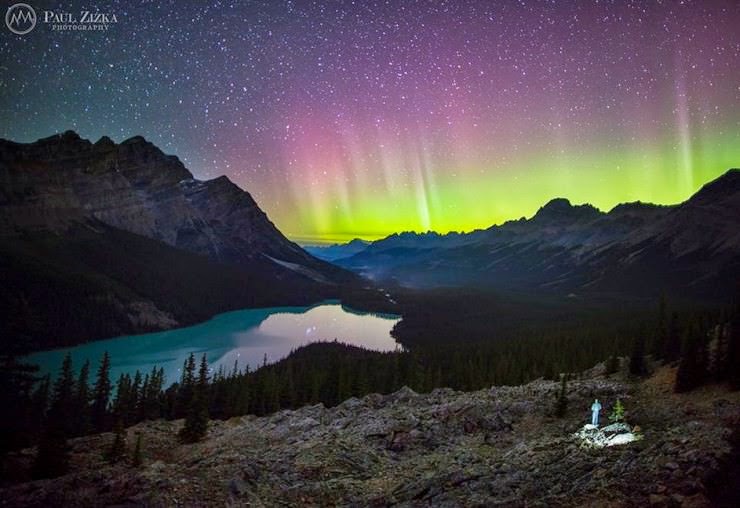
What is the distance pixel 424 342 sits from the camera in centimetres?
17800

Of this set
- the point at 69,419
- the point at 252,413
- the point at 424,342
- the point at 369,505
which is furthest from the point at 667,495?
the point at 424,342

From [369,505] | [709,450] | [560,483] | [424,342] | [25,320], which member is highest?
[25,320]

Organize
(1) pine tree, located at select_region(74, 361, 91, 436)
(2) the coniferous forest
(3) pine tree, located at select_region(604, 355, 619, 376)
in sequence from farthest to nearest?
(1) pine tree, located at select_region(74, 361, 91, 436)
(3) pine tree, located at select_region(604, 355, 619, 376)
(2) the coniferous forest

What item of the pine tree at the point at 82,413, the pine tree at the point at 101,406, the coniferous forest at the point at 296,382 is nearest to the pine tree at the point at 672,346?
the coniferous forest at the point at 296,382

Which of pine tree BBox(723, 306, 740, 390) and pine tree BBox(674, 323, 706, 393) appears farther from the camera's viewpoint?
pine tree BBox(674, 323, 706, 393)

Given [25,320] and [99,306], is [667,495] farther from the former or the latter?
[99,306]

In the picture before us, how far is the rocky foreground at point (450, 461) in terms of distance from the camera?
2259 cm

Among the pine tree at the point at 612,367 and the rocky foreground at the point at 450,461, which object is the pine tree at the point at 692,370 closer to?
the rocky foreground at the point at 450,461

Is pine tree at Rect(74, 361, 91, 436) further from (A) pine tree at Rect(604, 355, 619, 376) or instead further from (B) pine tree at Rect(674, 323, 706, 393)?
(B) pine tree at Rect(674, 323, 706, 393)

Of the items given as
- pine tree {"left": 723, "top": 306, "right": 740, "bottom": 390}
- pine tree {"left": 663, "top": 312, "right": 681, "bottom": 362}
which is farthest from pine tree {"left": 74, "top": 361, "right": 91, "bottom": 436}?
pine tree {"left": 663, "top": 312, "right": 681, "bottom": 362}

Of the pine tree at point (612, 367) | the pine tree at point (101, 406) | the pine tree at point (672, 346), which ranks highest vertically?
the pine tree at point (672, 346)

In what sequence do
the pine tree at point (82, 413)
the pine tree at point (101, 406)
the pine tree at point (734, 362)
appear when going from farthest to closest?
the pine tree at point (101, 406) → the pine tree at point (82, 413) → the pine tree at point (734, 362)

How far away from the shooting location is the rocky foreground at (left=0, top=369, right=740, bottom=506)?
74.1 ft

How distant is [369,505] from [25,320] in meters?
32.9
